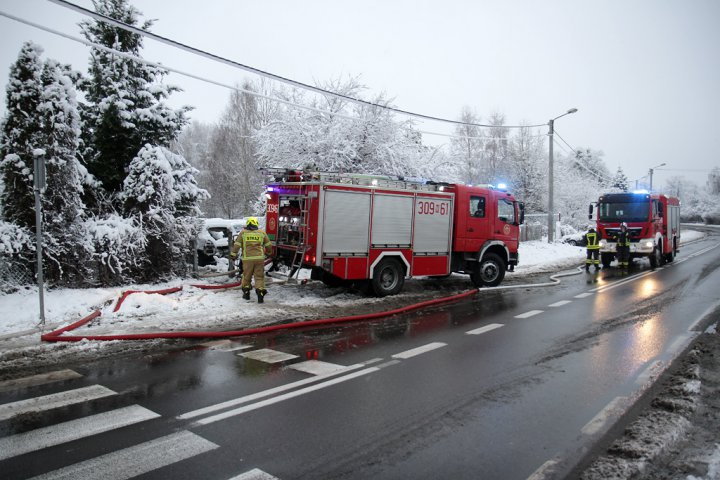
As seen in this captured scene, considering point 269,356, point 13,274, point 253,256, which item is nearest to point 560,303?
point 253,256

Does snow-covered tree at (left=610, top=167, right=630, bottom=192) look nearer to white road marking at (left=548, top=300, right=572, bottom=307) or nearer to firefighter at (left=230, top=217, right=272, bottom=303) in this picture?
white road marking at (left=548, top=300, right=572, bottom=307)

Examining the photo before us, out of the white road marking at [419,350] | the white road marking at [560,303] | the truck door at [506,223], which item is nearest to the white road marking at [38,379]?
the white road marking at [419,350]

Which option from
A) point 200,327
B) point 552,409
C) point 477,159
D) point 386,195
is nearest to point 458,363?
point 552,409

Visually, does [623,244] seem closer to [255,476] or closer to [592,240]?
[592,240]

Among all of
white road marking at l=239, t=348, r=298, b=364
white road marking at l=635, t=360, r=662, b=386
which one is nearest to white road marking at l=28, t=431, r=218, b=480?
white road marking at l=239, t=348, r=298, b=364

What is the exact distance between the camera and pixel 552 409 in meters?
4.48

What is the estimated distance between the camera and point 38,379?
17.1ft

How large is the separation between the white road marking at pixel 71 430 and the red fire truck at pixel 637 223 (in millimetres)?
17624

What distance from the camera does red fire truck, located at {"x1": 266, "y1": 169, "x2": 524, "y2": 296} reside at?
32.1 ft

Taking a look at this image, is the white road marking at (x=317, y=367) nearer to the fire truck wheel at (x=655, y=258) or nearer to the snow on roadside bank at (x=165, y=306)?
the snow on roadside bank at (x=165, y=306)

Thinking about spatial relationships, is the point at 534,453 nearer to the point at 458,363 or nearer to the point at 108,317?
the point at 458,363

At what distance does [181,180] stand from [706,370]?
11.2 metres

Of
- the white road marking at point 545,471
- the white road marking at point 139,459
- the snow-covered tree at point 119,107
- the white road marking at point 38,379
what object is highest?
the snow-covered tree at point 119,107

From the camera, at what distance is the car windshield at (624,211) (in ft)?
57.8
